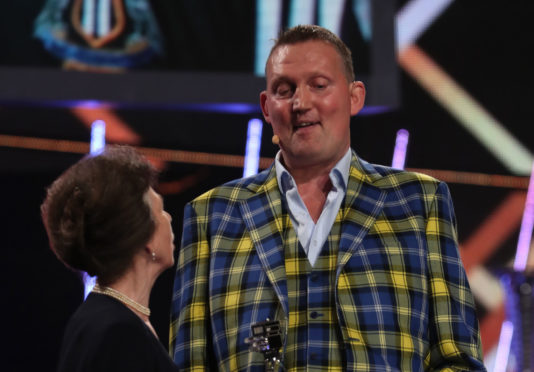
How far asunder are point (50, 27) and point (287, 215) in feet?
10.9

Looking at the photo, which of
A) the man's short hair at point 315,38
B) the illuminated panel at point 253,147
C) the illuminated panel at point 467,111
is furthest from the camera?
the illuminated panel at point 467,111

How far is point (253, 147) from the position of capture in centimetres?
524

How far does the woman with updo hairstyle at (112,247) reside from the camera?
1.63m

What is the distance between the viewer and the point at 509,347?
502cm

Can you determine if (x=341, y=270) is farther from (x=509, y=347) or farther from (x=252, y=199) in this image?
(x=509, y=347)

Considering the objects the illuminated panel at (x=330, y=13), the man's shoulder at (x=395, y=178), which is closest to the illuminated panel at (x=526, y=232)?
the illuminated panel at (x=330, y=13)

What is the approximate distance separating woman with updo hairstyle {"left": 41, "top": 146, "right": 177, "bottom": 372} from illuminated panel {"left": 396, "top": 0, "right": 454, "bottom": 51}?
12.5ft

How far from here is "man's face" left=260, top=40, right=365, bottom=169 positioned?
2074 mm

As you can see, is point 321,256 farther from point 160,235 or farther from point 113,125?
point 113,125

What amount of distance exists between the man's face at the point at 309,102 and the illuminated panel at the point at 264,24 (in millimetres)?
2919

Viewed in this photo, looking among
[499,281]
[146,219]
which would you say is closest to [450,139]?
[499,281]

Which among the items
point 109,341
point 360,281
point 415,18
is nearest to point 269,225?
point 360,281

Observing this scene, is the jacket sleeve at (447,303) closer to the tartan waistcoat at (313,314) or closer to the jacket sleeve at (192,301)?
the tartan waistcoat at (313,314)

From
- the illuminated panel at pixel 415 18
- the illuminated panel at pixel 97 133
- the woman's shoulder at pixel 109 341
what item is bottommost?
the woman's shoulder at pixel 109 341
